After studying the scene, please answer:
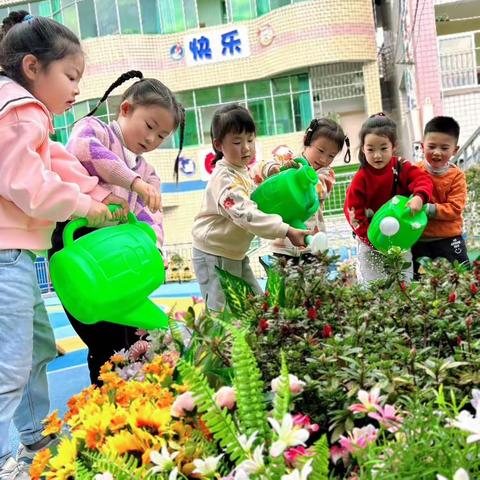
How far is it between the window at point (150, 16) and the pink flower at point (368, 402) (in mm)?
14908

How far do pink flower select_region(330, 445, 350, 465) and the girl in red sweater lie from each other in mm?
1765

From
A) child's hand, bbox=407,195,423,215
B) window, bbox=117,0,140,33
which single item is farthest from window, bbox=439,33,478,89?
child's hand, bbox=407,195,423,215

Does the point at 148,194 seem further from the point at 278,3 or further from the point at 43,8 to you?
the point at 43,8

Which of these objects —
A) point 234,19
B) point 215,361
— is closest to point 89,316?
point 215,361

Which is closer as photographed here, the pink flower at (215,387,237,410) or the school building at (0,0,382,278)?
the pink flower at (215,387,237,410)

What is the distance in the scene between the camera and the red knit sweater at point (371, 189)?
2533 mm

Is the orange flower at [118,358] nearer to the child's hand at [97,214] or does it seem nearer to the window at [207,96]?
the child's hand at [97,214]

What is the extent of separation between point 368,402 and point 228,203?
4.55ft

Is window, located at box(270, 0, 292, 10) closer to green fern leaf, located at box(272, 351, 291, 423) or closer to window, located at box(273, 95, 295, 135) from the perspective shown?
window, located at box(273, 95, 295, 135)

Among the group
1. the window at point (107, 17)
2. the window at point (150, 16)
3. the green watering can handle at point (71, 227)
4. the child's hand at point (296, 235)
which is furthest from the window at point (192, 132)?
the green watering can handle at point (71, 227)

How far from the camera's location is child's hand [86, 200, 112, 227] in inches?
59.5

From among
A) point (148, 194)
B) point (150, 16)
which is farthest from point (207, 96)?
point (148, 194)

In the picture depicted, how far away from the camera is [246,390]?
768 millimetres

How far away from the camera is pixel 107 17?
1419 cm
